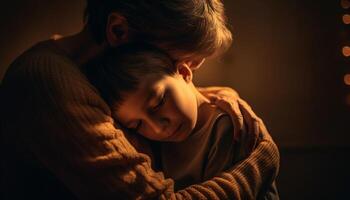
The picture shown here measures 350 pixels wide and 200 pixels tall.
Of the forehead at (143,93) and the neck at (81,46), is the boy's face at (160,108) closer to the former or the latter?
the forehead at (143,93)

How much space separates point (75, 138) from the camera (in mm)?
751

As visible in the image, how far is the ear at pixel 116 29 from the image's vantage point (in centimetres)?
90

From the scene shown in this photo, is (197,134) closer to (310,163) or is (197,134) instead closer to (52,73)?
(52,73)

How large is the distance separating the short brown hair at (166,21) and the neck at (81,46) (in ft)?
0.09

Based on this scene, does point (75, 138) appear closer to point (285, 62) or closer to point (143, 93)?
point (143, 93)

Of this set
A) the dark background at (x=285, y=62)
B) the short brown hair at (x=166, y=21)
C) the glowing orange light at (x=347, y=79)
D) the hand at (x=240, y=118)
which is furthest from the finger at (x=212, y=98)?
the glowing orange light at (x=347, y=79)

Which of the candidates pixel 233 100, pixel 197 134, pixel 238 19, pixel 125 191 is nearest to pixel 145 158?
pixel 125 191

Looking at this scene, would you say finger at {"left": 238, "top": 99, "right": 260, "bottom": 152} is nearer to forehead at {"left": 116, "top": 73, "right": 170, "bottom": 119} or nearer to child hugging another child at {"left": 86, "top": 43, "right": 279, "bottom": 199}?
child hugging another child at {"left": 86, "top": 43, "right": 279, "bottom": 199}

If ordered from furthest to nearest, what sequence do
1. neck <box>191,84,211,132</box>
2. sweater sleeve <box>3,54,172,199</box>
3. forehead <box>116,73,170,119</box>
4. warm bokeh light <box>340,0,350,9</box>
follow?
1. warm bokeh light <box>340,0,350,9</box>
2. neck <box>191,84,211,132</box>
3. forehead <box>116,73,170,119</box>
4. sweater sleeve <box>3,54,172,199</box>

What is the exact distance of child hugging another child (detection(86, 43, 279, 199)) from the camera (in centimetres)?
89

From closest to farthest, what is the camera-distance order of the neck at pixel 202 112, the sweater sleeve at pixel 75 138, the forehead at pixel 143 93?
the sweater sleeve at pixel 75 138
the forehead at pixel 143 93
the neck at pixel 202 112

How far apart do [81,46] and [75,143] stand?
317 millimetres

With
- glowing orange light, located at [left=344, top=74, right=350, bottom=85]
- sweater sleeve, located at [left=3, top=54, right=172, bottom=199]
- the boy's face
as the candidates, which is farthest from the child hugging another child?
glowing orange light, located at [left=344, top=74, right=350, bottom=85]

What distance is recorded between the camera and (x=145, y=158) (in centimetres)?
80
